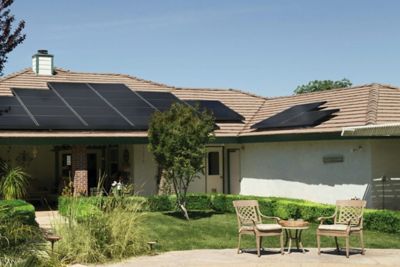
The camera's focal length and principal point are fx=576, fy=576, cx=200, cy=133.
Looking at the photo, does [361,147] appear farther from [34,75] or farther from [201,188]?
[34,75]

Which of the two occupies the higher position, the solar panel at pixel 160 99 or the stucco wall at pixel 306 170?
the solar panel at pixel 160 99

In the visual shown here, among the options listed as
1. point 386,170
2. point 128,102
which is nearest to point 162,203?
point 128,102

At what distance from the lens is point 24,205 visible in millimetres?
15766

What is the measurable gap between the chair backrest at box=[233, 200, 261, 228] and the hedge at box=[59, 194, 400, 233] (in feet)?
8.37

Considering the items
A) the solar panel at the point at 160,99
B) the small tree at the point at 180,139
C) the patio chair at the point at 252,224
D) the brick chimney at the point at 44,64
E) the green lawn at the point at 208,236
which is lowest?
the green lawn at the point at 208,236

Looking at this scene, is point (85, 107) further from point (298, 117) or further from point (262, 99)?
point (262, 99)

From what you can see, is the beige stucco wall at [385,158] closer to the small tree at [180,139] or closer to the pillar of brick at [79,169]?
the small tree at [180,139]

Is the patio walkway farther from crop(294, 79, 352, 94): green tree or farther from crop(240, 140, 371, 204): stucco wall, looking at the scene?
crop(294, 79, 352, 94): green tree

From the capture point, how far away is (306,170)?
21000 mm

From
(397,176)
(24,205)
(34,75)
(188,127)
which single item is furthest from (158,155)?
(34,75)

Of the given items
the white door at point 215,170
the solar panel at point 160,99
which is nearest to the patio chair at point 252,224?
the solar panel at point 160,99

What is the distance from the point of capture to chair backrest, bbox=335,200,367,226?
12.5 m

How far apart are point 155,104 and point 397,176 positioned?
10943 millimetres

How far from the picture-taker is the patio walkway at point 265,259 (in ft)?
36.5
